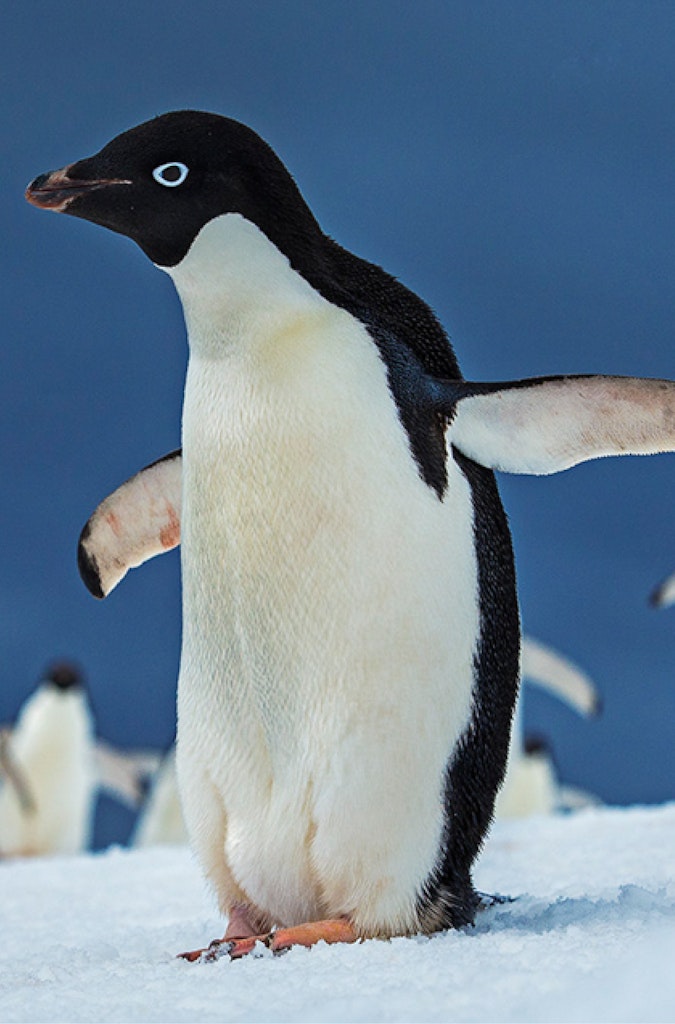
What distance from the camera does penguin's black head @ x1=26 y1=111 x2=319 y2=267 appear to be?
1.59 meters

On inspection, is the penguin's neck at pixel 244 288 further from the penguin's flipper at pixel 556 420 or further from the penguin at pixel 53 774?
the penguin at pixel 53 774

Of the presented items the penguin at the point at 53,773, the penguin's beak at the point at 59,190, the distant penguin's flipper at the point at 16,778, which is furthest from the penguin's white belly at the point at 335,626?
the penguin at the point at 53,773

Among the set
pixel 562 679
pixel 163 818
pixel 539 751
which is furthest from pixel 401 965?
pixel 562 679

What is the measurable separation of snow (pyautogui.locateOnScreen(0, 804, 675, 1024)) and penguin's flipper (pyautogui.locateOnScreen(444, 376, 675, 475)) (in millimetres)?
512

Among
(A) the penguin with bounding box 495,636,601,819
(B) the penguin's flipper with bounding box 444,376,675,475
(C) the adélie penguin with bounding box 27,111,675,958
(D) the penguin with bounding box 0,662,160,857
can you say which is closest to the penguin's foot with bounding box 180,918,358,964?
(C) the adélie penguin with bounding box 27,111,675,958

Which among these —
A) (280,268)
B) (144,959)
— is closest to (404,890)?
(144,959)

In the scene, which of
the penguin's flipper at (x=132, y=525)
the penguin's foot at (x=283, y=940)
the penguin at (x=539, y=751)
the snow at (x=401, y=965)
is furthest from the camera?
the penguin at (x=539, y=751)

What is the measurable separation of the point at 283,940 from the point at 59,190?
2.85 feet

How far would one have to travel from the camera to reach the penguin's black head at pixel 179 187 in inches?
62.7

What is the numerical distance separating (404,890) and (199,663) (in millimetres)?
349

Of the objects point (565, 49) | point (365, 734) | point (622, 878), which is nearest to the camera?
point (365, 734)

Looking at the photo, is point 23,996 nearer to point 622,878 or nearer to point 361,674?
point 361,674

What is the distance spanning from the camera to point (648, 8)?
3.56 metres

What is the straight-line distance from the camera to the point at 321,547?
1562mm
